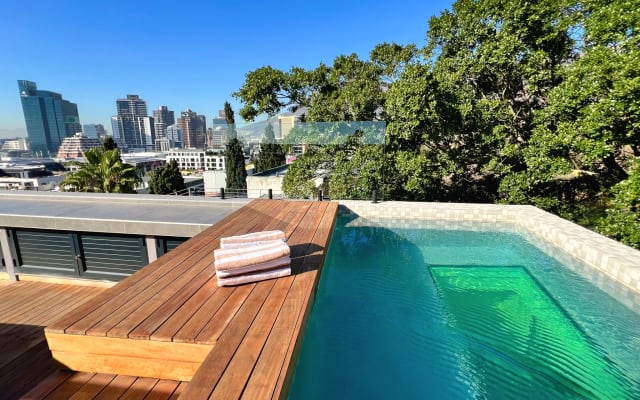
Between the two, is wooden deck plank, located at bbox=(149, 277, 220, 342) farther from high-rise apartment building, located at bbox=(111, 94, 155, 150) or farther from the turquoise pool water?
high-rise apartment building, located at bbox=(111, 94, 155, 150)

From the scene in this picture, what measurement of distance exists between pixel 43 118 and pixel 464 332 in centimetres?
21231

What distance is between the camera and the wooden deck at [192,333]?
1.65 m

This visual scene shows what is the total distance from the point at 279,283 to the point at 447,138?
24.0 ft

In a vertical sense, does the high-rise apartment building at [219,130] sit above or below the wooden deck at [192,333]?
above

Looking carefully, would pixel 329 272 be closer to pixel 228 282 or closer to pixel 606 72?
pixel 228 282

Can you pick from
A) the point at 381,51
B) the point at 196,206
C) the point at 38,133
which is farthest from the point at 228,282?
the point at 38,133

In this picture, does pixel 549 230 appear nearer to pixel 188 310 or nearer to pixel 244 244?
pixel 244 244

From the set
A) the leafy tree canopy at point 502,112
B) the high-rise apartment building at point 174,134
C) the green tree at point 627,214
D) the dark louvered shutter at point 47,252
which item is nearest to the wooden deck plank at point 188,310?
the dark louvered shutter at point 47,252

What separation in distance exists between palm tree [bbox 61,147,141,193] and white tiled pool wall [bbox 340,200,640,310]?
850 cm

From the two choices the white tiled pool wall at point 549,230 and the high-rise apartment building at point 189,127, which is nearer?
the white tiled pool wall at point 549,230

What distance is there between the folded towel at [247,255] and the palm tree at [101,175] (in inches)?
395

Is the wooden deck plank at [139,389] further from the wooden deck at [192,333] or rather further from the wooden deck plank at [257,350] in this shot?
the wooden deck plank at [257,350]

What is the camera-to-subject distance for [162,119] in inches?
6875

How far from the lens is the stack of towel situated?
2557mm
